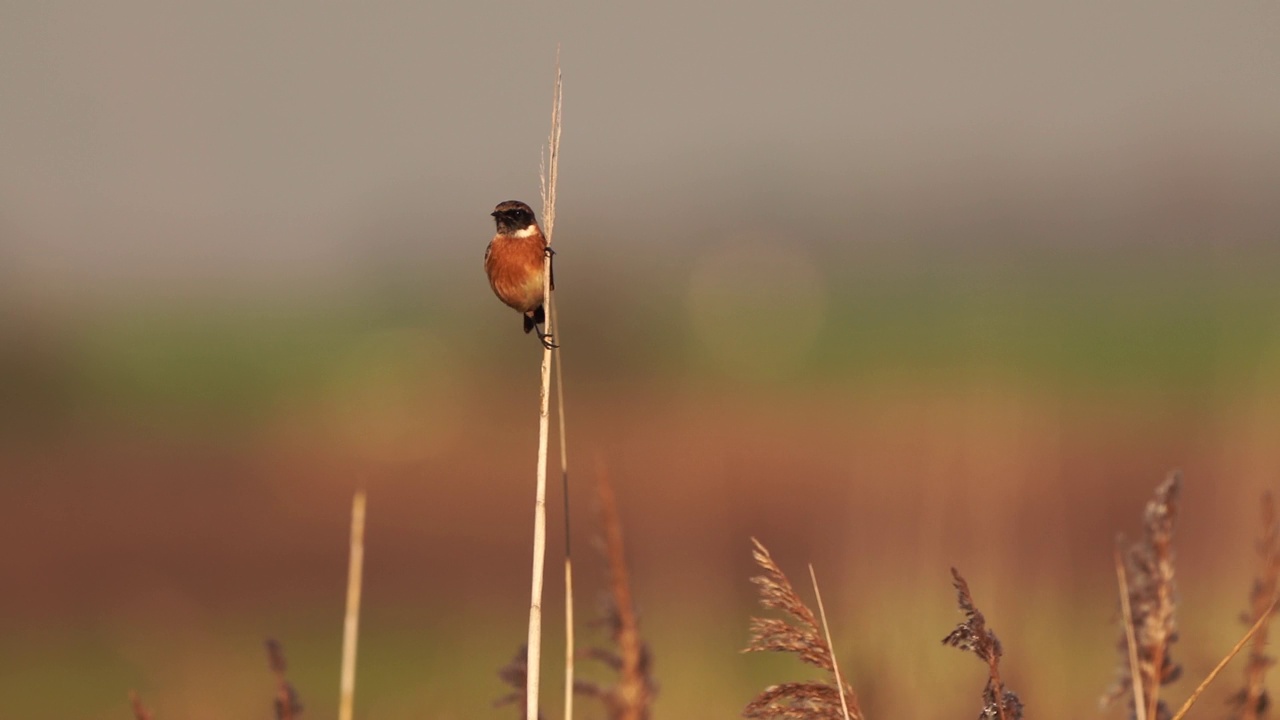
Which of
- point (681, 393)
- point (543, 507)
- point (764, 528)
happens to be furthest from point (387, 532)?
point (543, 507)

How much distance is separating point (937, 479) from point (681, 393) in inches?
1038

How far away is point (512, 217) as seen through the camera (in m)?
3.57

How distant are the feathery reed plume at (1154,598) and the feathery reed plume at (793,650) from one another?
18.6 inches

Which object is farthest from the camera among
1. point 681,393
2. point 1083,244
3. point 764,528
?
point 1083,244

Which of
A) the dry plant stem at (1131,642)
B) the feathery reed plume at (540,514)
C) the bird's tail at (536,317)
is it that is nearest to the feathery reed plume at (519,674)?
the feathery reed plume at (540,514)

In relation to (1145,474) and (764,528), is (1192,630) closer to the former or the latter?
(764,528)

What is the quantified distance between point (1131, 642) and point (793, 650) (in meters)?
0.57

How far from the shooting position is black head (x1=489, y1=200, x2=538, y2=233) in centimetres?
354

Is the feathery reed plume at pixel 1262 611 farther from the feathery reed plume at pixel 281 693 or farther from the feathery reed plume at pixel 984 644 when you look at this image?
the feathery reed plume at pixel 281 693

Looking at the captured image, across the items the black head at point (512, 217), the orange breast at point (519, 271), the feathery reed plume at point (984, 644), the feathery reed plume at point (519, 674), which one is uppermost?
the black head at point (512, 217)

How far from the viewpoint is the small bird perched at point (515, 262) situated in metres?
3.41

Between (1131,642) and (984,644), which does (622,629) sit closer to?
(984,644)

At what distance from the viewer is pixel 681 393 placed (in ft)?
102

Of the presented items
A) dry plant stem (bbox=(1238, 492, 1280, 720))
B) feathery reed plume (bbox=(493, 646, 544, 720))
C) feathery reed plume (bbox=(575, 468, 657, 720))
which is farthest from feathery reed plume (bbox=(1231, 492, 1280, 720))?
feathery reed plume (bbox=(493, 646, 544, 720))
